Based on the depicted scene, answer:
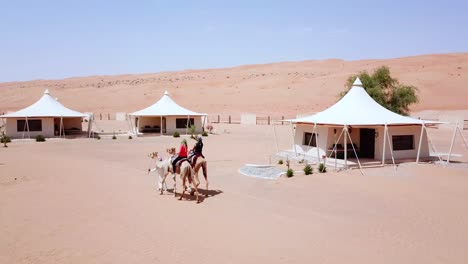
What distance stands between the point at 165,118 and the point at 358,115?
19.4 metres

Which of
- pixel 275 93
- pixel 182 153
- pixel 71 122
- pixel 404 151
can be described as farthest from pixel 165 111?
pixel 275 93

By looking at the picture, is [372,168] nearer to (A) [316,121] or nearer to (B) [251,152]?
(A) [316,121]

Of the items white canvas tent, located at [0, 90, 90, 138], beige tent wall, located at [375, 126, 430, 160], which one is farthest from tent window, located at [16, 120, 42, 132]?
beige tent wall, located at [375, 126, 430, 160]

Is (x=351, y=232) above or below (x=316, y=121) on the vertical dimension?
below

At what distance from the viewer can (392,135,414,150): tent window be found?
58.4 ft

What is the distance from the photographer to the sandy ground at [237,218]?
7.29 metres

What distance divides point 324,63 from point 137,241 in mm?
103805

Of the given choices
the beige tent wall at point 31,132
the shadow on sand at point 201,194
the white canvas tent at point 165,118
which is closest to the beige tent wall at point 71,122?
the beige tent wall at point 31,132

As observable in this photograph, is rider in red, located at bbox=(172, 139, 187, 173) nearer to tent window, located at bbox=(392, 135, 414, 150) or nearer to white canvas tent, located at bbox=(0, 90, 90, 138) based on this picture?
tent window, located at bbox=(392, 135, 414, 150)

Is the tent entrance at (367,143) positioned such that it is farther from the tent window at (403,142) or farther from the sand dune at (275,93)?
the sand dune at (275,93)

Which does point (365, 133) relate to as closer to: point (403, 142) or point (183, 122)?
point (403, 142)

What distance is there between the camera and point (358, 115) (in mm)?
17578

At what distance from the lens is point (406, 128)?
1781 centimetres

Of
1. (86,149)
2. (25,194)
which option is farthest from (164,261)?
(86,149)
